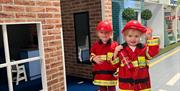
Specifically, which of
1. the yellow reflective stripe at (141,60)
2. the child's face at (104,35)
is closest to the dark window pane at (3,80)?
the child's face at (104,35)

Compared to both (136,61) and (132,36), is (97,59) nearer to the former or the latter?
(136,61)

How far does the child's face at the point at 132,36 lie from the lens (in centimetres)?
287

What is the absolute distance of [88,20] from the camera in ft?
20.2

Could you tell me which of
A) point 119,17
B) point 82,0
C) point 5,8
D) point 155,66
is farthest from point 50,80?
point 119,17

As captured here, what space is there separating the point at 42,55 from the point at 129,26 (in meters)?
1.61

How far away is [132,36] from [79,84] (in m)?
3.60

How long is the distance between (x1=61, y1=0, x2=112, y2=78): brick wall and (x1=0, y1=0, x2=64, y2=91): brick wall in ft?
6.37

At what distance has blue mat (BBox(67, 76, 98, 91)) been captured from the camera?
19.1ft

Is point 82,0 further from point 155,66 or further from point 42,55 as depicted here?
point 155,66

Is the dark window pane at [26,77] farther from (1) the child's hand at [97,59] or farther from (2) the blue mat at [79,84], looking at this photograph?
(1) the child's hand at [97,59]

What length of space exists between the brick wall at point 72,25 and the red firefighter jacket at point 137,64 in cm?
283

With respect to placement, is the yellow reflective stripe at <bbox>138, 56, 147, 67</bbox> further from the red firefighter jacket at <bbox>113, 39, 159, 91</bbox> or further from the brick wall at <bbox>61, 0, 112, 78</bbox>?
the brick wall at <bbox>61, 0, 112, 78</bbox>

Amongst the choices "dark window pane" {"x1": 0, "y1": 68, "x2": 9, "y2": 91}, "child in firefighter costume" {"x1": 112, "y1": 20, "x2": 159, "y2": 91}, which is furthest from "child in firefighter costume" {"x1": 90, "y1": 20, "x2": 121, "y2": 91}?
"dark window pane" {"x1": 0, "y1": 68, "x2": 9, "y2": 91}

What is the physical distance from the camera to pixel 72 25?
679cm
